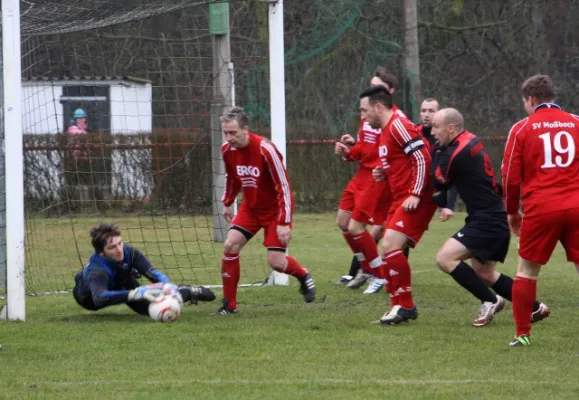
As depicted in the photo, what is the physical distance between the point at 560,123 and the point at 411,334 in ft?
6.36

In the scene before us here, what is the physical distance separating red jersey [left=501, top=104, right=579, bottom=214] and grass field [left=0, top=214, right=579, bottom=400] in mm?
1020

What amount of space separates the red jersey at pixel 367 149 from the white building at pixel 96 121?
19.3 feet

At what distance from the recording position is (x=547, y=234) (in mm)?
6816

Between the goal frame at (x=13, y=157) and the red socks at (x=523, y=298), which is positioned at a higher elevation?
the goal frame at (x=13, y=157)

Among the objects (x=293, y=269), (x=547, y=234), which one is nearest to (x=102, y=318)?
(x=293, y=269)

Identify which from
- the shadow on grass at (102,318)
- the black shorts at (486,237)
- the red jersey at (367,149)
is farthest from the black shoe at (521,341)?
the red jersey at (367,149)

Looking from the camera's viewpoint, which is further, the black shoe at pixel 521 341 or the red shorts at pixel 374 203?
the red shorts at pixel 374 203

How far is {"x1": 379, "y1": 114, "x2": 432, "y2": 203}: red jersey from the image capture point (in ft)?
27.0

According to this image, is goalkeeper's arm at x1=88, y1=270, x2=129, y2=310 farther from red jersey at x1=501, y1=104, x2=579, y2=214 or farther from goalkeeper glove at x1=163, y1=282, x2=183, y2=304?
red jersey at x1=501, y1=104, x2=579, y2=214

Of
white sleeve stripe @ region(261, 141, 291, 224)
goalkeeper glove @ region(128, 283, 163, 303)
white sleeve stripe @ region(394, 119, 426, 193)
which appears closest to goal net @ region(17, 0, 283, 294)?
white sleeve stripe @ region(261, 141, 291, 224)

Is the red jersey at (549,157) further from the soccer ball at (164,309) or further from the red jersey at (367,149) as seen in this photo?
the red jersey at (367,149)

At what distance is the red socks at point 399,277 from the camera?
8250 millimetres

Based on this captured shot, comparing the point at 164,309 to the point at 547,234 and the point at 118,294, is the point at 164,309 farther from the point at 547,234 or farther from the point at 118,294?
the point at 547,234

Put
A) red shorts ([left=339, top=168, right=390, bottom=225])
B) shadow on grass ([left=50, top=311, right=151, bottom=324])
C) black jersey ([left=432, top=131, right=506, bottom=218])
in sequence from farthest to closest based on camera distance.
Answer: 1. red shorts ([left=339, top=168, right=390, bottom=225])
2. shadow on grass ([left=50, top=311, right=151, bottom=324])
3. black jersey ([left=432, top=131, right=506, bottom=218])
